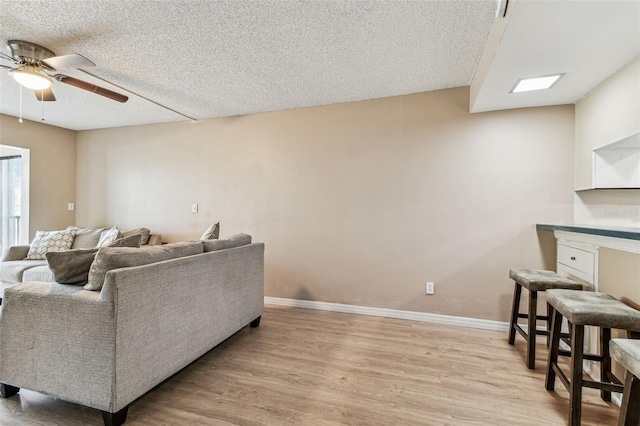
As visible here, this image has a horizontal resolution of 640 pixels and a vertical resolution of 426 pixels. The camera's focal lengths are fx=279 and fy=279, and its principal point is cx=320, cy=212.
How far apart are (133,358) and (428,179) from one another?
9.39 feet

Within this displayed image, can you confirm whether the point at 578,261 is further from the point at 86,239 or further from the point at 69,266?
the point at 86,239

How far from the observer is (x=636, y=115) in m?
1.83

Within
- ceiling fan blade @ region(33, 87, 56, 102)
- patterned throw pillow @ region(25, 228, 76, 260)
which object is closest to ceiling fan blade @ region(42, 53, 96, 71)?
ceiling fan blade @ region(33, 87, 56, 102)

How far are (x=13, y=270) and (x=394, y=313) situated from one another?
418 centimetres

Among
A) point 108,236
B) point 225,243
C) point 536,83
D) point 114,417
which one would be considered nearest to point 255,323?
point 225,243

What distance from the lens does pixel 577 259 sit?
2.15 m

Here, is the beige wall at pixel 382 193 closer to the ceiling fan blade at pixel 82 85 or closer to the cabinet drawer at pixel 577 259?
the cabinet drawer at pixel 577 259

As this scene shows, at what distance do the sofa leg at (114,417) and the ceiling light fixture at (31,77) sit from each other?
254cm

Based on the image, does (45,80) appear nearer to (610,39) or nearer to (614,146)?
(610,39)

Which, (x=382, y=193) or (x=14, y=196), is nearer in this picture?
(x=382, y=193)

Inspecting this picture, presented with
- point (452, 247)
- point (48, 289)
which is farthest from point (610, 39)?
point (48, 289)

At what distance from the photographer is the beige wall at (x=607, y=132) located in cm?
190

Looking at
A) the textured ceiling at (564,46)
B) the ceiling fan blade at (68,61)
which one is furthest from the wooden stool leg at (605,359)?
the ceiling fan blade at (68,61)

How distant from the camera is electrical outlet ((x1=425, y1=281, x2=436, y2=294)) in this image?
295cm
